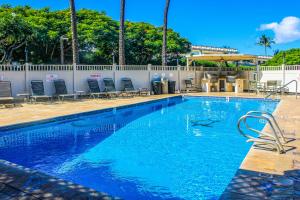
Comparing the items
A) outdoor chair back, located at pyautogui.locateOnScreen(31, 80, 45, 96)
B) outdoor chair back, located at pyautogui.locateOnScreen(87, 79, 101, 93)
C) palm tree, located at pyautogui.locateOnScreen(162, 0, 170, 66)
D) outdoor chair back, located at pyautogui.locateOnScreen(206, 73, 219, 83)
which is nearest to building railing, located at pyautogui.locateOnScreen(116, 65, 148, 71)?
outdoor chair back, located at pyautogui.locateOnScreen(87, 79, 101, 93)

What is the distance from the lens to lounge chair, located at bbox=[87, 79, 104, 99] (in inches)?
543

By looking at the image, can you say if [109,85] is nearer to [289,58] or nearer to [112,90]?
[112,90]

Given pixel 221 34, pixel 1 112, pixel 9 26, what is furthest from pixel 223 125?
pixel 221 34

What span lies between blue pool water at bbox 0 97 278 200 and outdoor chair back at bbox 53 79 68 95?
3116mm

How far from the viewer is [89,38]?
67.4ft

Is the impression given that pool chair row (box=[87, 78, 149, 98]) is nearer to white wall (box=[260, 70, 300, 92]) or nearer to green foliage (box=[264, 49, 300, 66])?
white wall (box=[260, 70, 300, 92])

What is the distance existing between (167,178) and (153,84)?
12170mm

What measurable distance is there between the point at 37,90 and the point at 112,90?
3620 millimetres

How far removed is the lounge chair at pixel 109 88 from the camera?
46.6ft

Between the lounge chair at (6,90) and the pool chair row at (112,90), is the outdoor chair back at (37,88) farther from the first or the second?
the pool chair row at (112,90)

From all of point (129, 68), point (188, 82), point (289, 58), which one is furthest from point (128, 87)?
point (289, 58)

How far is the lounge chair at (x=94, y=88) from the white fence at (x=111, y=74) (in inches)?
13.9

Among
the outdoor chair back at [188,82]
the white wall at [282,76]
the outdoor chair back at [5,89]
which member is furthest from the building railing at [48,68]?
the white wall at [282,76]

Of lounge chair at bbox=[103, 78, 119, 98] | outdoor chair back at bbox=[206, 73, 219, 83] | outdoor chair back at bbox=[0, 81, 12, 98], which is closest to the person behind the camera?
outdoor chair back at bbox=[0, 81, 12, 98]
